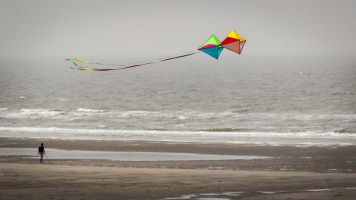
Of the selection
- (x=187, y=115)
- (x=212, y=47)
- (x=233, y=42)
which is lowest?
(x=212, y=47)

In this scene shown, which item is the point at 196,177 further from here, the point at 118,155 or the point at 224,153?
the point at 118,155

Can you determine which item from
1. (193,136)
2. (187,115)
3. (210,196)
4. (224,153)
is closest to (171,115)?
(187,115)

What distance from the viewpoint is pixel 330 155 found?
27.6 m

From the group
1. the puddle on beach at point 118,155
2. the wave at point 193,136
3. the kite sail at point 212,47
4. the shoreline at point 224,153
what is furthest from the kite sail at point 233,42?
Answer: the wave at point 193,136

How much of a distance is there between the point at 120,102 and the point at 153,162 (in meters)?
35.8

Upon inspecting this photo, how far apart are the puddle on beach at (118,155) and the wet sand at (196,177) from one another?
907 millimetres

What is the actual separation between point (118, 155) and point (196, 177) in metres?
7.86

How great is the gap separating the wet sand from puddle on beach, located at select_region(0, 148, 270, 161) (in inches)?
35.7

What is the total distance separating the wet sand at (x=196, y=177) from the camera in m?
18.4

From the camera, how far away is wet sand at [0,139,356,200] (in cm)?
1841

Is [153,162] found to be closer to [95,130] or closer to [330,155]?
[330,155]

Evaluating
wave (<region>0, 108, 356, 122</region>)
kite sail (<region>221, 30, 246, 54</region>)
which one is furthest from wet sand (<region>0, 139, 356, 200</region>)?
wave (<region>0, 108, 356, 122</region>)

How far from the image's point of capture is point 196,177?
21.4 m

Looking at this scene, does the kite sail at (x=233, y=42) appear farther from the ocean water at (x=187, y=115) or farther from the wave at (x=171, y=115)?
the wave at (x=171, y=115)
